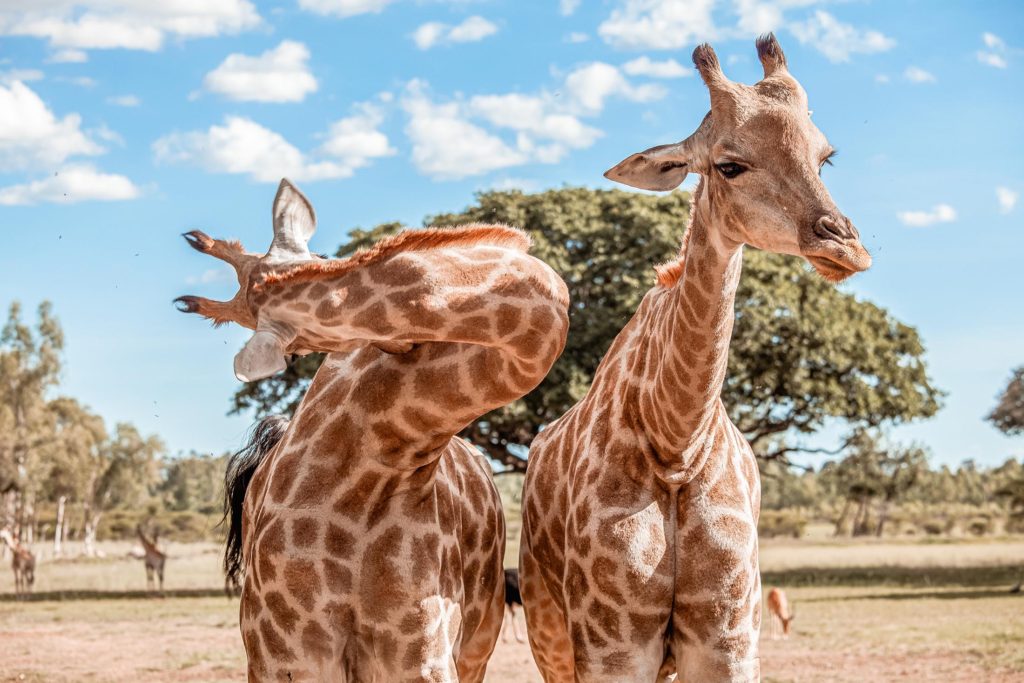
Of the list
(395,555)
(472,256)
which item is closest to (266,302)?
(472,256)

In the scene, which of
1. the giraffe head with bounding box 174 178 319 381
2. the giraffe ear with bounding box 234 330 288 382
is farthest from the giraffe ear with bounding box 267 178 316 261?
the giraffe ear with bounding box 234 330 288 382

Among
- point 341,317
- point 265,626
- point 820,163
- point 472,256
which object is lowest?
point 265,626

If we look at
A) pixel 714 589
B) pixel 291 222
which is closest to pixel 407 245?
pixel 291 222

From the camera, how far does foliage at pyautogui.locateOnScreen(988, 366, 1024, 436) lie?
31188 mm

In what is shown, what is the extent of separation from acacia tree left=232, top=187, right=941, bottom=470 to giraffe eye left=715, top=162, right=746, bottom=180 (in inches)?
626

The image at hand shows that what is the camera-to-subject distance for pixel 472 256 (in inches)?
173

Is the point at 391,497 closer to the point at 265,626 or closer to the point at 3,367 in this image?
the point at 265,626

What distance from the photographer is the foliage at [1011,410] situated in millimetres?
31188

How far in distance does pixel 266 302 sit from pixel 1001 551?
35.8m

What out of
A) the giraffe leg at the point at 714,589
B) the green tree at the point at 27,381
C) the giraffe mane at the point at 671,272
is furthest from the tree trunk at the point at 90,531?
the giraffe leg at the point at 714,589

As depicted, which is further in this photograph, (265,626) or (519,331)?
(265,626)

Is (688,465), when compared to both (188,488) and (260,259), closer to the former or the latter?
(260,259)

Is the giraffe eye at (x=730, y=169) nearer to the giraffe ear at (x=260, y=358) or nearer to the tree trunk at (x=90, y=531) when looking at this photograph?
the giraffe ear at (x=260, y=358)

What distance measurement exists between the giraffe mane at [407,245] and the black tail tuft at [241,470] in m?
2.47
